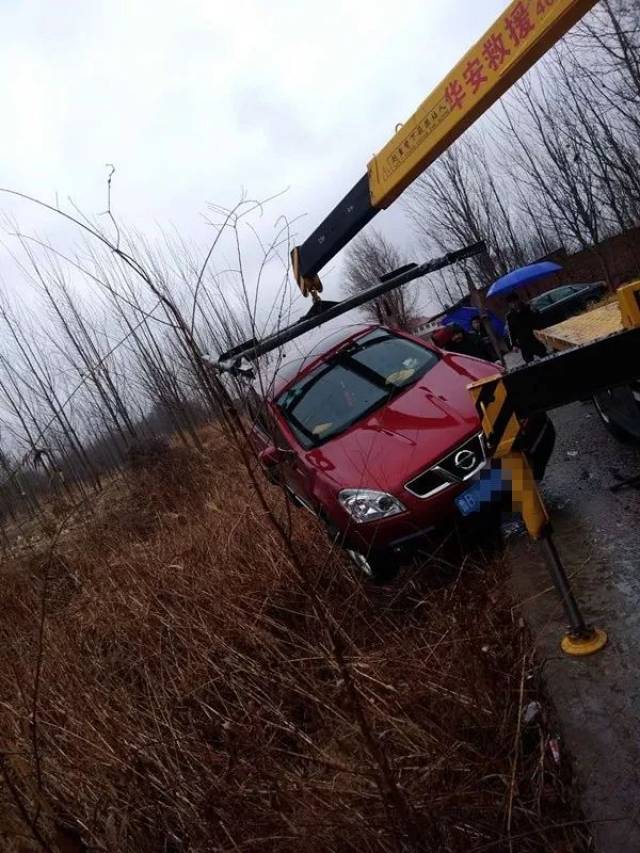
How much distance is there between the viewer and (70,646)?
383cm

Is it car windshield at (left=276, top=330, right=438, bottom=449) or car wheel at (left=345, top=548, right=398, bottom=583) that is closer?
car wheel at (left=345, top=548, right=398, bottom=583)

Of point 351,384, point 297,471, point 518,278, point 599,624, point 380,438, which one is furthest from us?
point 518,278

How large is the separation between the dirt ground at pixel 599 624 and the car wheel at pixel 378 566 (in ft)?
2.46

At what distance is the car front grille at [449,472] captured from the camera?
3523 millimetres

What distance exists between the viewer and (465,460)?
3.58m

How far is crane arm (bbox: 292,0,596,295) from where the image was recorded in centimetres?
293

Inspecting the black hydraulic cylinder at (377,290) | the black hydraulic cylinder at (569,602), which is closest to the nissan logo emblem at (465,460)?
the black hydraulic cylinder at (569,602)

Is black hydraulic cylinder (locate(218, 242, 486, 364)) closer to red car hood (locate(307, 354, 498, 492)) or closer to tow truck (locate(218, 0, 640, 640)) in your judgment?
tow truck (locate(218, 0, 640, 640))

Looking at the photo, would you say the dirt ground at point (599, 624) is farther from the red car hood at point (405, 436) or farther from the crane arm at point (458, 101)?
the crane arm at point (458, 101)

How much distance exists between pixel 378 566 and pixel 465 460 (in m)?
0.88

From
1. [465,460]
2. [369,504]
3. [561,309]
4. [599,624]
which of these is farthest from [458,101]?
[561,309]

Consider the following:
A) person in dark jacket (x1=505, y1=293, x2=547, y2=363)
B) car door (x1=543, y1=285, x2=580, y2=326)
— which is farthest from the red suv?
car door (x1=543, y1=285, x2=580, y2=326)

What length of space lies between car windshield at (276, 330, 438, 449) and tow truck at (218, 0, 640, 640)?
0.66m

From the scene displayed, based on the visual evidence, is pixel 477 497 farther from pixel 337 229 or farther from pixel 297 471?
pixel 337 229
